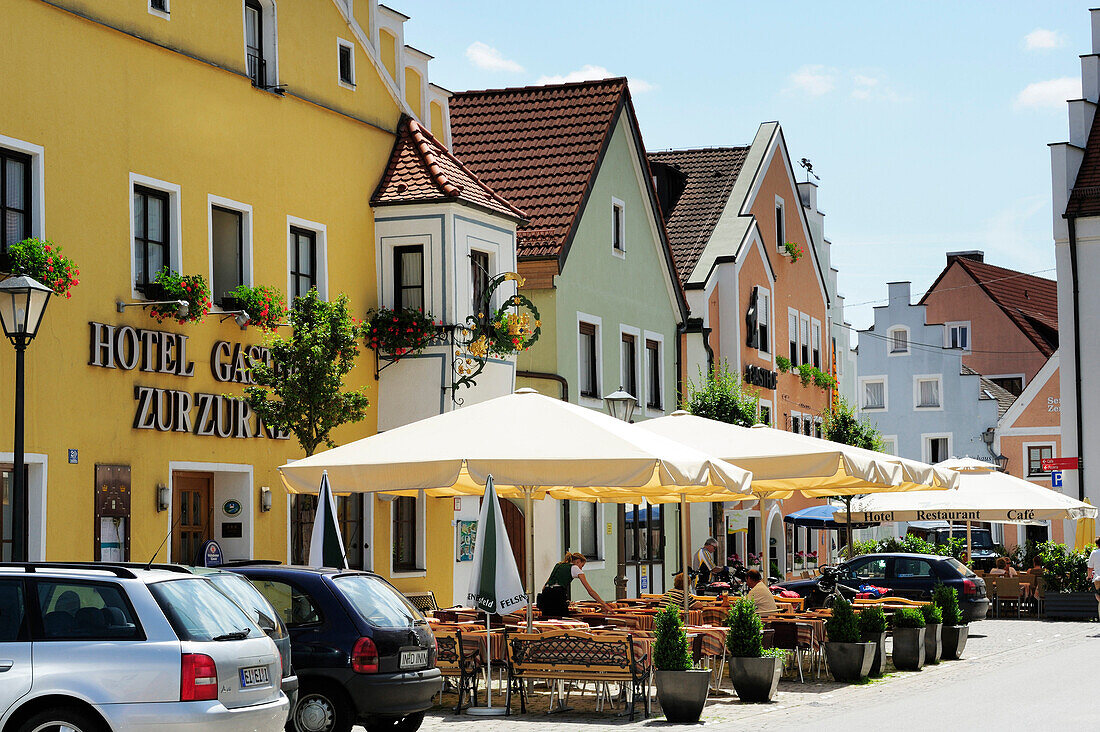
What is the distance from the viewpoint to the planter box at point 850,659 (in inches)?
727

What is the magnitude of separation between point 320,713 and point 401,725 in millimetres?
994

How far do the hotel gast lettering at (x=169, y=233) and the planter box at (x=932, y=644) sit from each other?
797cm

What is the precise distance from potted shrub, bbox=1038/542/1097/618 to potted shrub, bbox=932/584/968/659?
11.9 m

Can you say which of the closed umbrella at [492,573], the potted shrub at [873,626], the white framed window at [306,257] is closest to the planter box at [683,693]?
the closed umbrella at [492,573]

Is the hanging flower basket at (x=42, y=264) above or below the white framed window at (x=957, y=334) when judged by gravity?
below

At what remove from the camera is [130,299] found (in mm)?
18484

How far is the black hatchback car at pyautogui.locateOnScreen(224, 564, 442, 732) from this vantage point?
1281 cm

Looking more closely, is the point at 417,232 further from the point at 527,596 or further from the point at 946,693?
the point at 946,693

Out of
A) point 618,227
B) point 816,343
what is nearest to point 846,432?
point 816,343

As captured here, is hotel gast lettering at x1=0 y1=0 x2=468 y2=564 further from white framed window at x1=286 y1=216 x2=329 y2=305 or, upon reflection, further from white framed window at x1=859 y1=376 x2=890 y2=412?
white framed window at x1=859 y1=376 x2=890 y2=412

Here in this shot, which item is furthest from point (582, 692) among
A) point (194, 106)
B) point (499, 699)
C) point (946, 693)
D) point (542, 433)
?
point (194, 106)

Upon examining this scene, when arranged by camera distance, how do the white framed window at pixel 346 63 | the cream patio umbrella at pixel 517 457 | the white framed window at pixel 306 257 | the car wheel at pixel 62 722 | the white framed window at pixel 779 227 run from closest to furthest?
the car wheel at pixel 62 722, the cream patio umbrella at pixel 517 457, the white framed window at pixel 306 257, the white framed window at pixel 346 63, the white framed window at pixel 779 227

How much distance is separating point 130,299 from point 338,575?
6.58 meters

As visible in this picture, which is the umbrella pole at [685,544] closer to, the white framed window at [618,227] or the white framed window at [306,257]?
the white framed window at [306,257]
